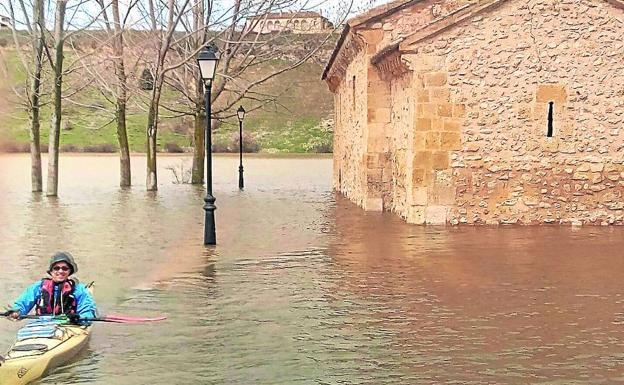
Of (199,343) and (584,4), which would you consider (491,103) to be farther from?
(199,343)

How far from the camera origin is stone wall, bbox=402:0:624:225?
15.9 metres

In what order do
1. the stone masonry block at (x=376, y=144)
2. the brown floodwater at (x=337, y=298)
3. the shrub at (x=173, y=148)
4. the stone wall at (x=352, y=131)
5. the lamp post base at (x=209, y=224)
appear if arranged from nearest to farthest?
the brown floodwater at (x=337, y=298)
the lamp post base at (x=209, y=224)
the stone masonry block at (x=376, y=144)
the stone wall at (x=352, y=131)
the shrub at (x=173, y=148)

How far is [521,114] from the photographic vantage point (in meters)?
16.0

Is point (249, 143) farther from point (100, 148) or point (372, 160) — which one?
point (372, 160)

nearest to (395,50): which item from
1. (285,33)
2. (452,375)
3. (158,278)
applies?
(158,278)

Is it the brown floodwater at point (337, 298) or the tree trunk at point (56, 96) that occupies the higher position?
the tree trunk at point (56, 96)

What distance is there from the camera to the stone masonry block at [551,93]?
16.0m

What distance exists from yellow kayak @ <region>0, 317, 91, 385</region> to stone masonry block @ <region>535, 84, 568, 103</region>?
11.5 metres

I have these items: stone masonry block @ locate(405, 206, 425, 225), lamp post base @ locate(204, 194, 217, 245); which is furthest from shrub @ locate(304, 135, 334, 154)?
lamp post base @ locate(204, 194, 217, 245)

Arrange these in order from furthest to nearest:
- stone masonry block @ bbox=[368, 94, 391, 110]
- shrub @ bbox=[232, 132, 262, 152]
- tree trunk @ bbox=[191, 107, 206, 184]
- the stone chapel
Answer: shrub @ bbox=[232, 132, 262, 152] → tree trunk @ bbox=[191, 107, 206, 184] → stone masonry block @ bbox=[368, 94, 391, 110] → the stone chapel

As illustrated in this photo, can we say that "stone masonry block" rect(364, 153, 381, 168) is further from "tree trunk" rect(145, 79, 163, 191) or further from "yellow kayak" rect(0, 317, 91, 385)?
"yellow kayak" rect(0, 317, 91, 385)

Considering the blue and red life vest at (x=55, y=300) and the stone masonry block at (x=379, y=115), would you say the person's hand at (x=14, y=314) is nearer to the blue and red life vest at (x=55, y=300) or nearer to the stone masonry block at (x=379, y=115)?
the blue and red life vest at (x=55, y=300)

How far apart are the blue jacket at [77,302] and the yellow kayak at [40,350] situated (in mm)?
138

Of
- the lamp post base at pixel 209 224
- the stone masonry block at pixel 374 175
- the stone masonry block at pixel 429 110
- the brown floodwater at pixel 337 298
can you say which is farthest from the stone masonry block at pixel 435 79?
the lamp post base at pixel 209 224
